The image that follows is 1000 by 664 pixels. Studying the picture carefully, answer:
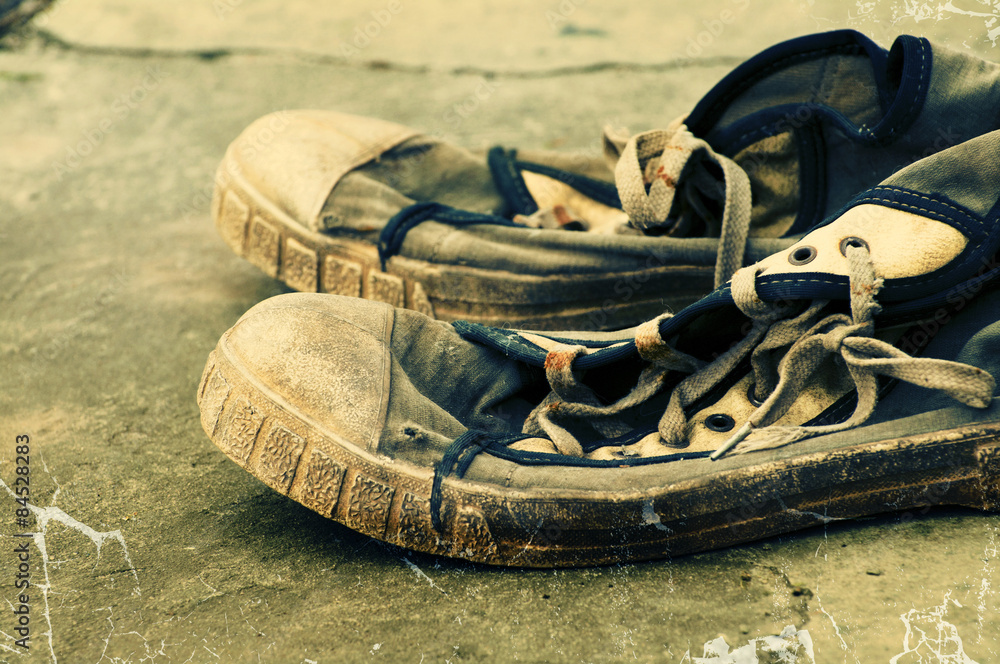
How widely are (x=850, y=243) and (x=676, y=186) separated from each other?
0.45m

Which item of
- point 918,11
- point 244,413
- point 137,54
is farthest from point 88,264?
point 918,11

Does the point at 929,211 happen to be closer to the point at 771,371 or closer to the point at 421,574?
the point at 771,371

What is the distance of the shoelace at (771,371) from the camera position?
3.19ft

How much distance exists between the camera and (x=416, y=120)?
111 inches

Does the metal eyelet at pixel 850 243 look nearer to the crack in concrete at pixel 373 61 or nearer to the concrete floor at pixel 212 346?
the concrete floor at pixel 212 346

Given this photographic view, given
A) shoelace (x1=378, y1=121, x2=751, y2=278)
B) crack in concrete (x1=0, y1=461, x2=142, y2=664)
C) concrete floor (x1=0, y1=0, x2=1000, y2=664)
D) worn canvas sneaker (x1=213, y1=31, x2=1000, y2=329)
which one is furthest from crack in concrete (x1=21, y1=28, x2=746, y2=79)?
crack in concrete (x1=0, y1=461, x2=142, y2=664)

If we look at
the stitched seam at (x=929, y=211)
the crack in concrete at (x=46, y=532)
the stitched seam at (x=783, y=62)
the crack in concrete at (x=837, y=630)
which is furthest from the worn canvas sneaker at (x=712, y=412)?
the stitched seam at (x=783, y=62)

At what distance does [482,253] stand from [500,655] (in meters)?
0.85

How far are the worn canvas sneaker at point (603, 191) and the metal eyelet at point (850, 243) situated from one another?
335mm

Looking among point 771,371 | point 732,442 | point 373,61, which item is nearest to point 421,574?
point 732,442

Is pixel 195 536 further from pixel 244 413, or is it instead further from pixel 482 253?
pixel 482 253

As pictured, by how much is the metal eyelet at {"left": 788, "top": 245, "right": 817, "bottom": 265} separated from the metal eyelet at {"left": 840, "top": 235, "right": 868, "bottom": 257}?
35 mm

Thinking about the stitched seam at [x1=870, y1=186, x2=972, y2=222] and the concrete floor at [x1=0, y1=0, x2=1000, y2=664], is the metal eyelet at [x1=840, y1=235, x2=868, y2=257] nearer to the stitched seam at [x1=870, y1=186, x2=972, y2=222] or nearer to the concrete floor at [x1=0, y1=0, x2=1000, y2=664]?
the stitched seam at [x1=870, y1=186, x2=972, y2=222]

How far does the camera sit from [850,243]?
41.8 inches
